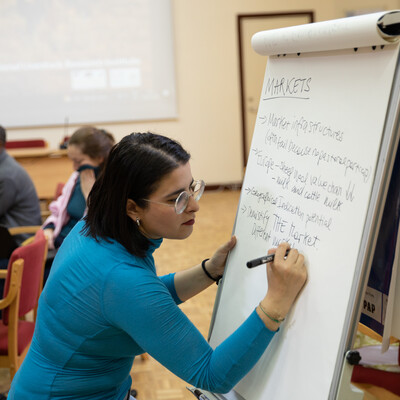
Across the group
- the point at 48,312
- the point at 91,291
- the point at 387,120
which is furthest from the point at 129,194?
the point at 387,120

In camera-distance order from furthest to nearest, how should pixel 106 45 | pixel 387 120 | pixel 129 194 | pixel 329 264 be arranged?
pixel 106 45, pixel 129 194, pixel 329 264, pixel 387 120

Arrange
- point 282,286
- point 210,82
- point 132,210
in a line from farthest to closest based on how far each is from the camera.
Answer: point 210,82, point 132,210, point 282,286

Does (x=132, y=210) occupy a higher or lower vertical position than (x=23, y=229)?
higher

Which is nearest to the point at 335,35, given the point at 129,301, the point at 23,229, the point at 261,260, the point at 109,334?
the point at 261,260

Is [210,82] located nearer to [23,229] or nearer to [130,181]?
[23,229]

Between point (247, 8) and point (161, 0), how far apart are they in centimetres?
124

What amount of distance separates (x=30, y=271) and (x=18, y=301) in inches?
6.7

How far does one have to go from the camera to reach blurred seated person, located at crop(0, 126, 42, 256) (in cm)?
329

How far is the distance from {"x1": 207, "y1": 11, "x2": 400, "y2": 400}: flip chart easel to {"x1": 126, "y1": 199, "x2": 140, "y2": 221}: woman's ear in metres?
0.34

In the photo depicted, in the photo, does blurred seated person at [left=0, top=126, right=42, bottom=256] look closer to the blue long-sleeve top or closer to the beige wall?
the blue long-sleeve top

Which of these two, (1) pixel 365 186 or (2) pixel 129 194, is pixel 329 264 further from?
(2) pixel 129 194

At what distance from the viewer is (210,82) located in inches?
307

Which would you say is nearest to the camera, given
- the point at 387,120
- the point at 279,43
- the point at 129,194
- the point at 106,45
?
the point at 387,120

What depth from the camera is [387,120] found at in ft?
3.45
